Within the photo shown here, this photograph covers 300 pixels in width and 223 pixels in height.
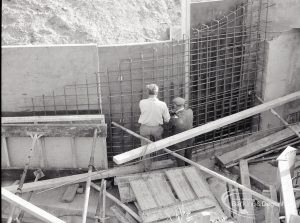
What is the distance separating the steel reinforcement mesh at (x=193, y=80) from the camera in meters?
6.72

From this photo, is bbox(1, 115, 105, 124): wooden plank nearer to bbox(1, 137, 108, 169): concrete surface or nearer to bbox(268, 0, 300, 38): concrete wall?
bbox(1, 137, 108, 169): concrete surface

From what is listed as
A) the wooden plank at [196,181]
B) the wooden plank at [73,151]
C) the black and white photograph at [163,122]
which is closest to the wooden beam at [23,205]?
the black and white photograph at [163,122]

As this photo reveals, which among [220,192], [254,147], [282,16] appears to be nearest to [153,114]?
[220,192]

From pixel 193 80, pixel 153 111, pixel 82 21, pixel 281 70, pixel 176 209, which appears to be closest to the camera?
pixel 176 209

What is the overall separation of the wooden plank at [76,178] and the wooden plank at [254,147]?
1601mm

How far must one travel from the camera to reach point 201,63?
725cm

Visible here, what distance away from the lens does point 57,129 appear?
637 cm

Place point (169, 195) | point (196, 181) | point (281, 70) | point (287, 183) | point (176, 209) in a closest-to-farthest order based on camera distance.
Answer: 1. point (287, 183)
2. point (176, 209)
3. point (169, 195)
4. point (196, 181)
5. point (281, 70)

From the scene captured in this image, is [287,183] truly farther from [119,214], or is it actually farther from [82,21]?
[82,21]

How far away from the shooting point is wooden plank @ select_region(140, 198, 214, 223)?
227 inches

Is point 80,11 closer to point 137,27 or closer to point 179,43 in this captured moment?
point 137,27

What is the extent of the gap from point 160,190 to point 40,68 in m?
2.60

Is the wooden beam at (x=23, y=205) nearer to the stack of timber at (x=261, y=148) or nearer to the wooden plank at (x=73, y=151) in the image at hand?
the wooden plank at (x=73, y=151)

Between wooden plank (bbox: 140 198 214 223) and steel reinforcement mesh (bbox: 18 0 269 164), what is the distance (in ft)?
5.30
